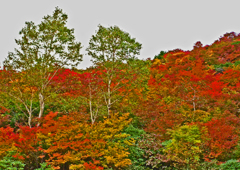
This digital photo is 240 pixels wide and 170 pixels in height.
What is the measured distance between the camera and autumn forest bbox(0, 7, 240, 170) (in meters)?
8.23

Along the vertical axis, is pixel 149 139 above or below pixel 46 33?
below

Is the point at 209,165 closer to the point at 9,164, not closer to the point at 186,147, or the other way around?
the point at 186,147

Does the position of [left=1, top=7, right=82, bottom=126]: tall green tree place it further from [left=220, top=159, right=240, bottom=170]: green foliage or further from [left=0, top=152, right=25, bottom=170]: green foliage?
[left=220, top=159, right=240, bottom=170]: green foliage

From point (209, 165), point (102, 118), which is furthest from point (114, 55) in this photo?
point (209, 165)

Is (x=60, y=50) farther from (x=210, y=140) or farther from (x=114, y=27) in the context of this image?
(x=210, y=140)

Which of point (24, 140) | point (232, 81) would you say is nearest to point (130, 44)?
point (24, 140)

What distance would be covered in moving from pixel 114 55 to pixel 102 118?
3.95m

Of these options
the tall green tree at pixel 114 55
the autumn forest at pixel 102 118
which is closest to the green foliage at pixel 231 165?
the autumn forest at pixel 102 118

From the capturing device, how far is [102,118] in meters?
12.2

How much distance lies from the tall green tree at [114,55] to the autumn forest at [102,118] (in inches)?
2.4

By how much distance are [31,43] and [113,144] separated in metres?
6.98

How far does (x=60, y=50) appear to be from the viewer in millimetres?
11500

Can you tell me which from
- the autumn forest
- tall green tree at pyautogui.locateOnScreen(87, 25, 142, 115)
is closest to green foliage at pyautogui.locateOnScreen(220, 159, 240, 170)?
the autumn forest

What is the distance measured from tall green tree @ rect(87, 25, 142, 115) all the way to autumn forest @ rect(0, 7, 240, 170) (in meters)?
0.06
